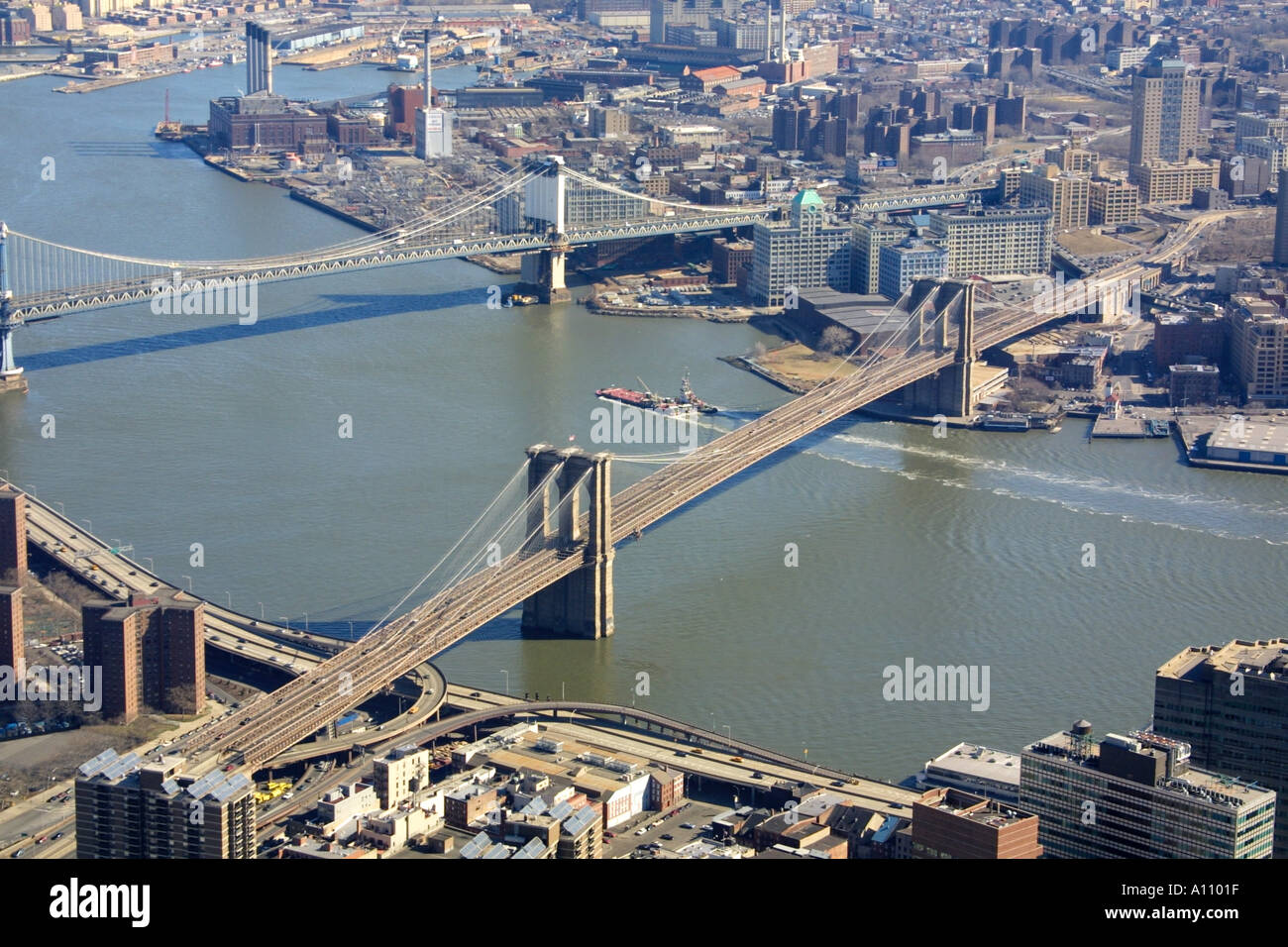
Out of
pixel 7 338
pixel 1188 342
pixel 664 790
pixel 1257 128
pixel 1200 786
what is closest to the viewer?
pixel 1200 786

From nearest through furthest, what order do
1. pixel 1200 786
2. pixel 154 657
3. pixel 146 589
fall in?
1. pixel 1200 786
2. pixel 154 657
3. pixel 146 589

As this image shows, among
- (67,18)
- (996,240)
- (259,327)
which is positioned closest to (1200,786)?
(259,327)

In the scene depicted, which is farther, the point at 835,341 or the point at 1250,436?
the point at 835,341

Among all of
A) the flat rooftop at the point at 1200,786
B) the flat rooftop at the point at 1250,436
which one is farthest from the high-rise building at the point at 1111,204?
the flat rooftop at the point at 1200,786

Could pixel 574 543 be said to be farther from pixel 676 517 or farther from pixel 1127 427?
pixel 1127 427

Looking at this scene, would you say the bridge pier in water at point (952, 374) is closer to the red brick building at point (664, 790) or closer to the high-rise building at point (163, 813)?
the red brick building at point (664, 790)

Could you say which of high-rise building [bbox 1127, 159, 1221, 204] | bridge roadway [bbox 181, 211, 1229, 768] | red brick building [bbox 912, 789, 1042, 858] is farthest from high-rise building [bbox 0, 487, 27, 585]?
high-rise building [bbox 1127, 159, 1221, 204]
